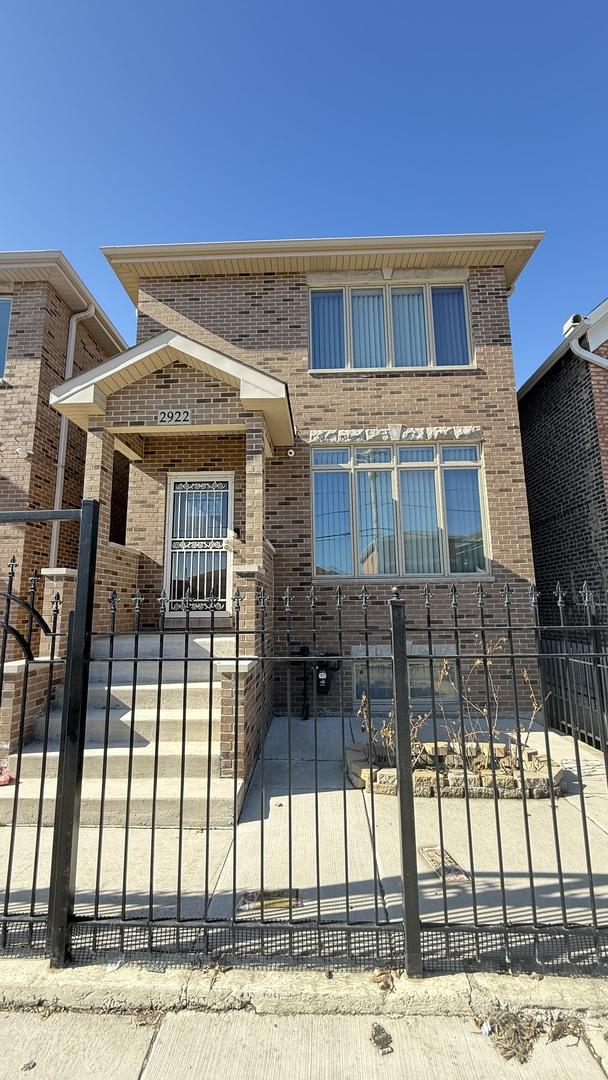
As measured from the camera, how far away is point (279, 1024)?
221 centimetres

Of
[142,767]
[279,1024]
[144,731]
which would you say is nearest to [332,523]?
[144,731]

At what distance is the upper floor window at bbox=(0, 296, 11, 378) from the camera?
865 centimetres

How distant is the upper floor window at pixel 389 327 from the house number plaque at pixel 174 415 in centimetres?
324

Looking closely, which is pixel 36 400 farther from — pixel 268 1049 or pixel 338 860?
pixel 268 1049

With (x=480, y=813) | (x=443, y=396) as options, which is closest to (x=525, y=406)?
(x=443, y=396)

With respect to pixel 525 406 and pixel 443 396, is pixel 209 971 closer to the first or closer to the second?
pixel 443 396

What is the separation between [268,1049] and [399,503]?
700 centimetres

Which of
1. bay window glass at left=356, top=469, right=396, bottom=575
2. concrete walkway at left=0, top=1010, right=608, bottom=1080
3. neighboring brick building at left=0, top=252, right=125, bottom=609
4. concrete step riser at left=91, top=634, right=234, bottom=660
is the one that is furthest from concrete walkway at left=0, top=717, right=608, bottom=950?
neighboring brick building at left=0, top=252, right=125, bottom=609

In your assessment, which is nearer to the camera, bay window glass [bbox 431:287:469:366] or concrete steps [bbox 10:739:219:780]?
concrete steps [bbox 10:739:219:780]

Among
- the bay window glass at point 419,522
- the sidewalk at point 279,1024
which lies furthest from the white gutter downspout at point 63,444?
the sidewalk at point 279,1024

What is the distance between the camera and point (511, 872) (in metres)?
3.36

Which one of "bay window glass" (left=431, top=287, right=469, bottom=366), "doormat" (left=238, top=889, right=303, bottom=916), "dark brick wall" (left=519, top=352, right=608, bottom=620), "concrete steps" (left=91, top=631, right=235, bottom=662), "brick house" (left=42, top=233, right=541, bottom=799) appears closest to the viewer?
"doormat" (left=238, top=889, right=303, bottom=916)

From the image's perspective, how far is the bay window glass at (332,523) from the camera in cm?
812

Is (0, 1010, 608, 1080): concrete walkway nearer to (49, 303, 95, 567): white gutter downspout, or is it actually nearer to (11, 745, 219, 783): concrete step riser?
(11, 745, 219, 783): concrete step riser
